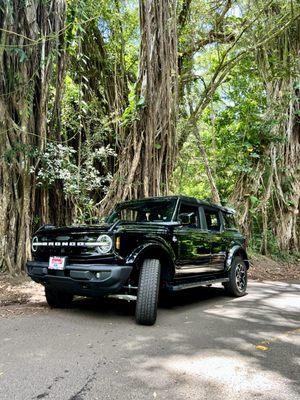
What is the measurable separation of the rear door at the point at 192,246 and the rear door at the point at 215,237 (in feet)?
0.58

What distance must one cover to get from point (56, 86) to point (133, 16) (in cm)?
482

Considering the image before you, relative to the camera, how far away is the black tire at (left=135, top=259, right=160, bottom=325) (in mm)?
4254

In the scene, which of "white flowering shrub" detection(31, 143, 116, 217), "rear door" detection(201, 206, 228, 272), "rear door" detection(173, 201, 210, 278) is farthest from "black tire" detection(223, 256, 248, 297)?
"white flowering shrub" detection(31, 143, 116, 217)

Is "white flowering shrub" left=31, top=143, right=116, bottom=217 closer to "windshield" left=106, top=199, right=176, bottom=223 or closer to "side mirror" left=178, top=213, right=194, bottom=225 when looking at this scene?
"windshield" left=106, top=199, right=176, bottom=223

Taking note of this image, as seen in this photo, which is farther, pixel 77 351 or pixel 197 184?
pixel 197 184

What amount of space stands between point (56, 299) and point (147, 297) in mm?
1567

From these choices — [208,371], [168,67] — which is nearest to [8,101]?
[168,67]

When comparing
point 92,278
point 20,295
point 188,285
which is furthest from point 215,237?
point 20,295

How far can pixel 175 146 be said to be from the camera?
29.6ft

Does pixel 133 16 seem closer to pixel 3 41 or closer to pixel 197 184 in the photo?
pixel 3 41

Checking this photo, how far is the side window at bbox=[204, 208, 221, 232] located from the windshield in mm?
926

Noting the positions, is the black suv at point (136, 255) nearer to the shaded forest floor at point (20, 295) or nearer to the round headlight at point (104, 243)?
the round headlight at point (104, 243)

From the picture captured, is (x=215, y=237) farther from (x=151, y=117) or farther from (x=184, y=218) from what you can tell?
(x=151, y=117)

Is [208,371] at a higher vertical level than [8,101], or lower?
lower
